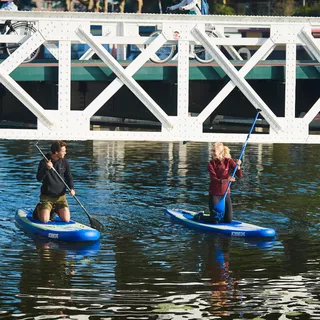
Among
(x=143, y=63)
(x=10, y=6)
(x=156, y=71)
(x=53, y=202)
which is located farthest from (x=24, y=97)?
(x=10, y=6)

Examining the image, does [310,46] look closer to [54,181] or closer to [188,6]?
[54,181]

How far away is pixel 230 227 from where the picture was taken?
22.1 meters

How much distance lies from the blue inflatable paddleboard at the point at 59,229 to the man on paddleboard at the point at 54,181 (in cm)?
18

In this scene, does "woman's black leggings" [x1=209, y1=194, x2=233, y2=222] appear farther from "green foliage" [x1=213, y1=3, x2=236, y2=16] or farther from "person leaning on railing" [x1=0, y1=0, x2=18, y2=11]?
"green foliage" [x1=213, y1=3, x2=236, y2=16]

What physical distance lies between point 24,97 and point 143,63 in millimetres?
2223

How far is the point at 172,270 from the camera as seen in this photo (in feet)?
61.6

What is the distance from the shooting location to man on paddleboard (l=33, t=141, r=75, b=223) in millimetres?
21391

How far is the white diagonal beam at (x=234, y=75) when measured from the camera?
20703 mm

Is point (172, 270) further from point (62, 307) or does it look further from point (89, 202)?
point (89, 202)

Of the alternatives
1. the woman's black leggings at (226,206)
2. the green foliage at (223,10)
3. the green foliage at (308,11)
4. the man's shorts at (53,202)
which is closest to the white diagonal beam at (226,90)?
the woman's black leggings at (226,206)

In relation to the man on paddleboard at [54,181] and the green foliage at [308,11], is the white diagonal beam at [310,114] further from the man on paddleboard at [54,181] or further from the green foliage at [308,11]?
the green foliage at [308,11]

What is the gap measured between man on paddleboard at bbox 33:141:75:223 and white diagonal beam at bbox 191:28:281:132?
127 inches

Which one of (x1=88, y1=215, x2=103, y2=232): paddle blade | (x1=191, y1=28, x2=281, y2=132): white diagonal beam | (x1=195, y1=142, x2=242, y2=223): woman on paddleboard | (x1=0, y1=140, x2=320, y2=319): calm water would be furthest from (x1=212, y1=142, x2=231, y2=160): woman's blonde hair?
(x1=88, y1=215, x2=103, y2=232): paddle blade

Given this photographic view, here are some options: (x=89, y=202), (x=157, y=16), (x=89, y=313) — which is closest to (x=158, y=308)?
(x=89, y=313)
